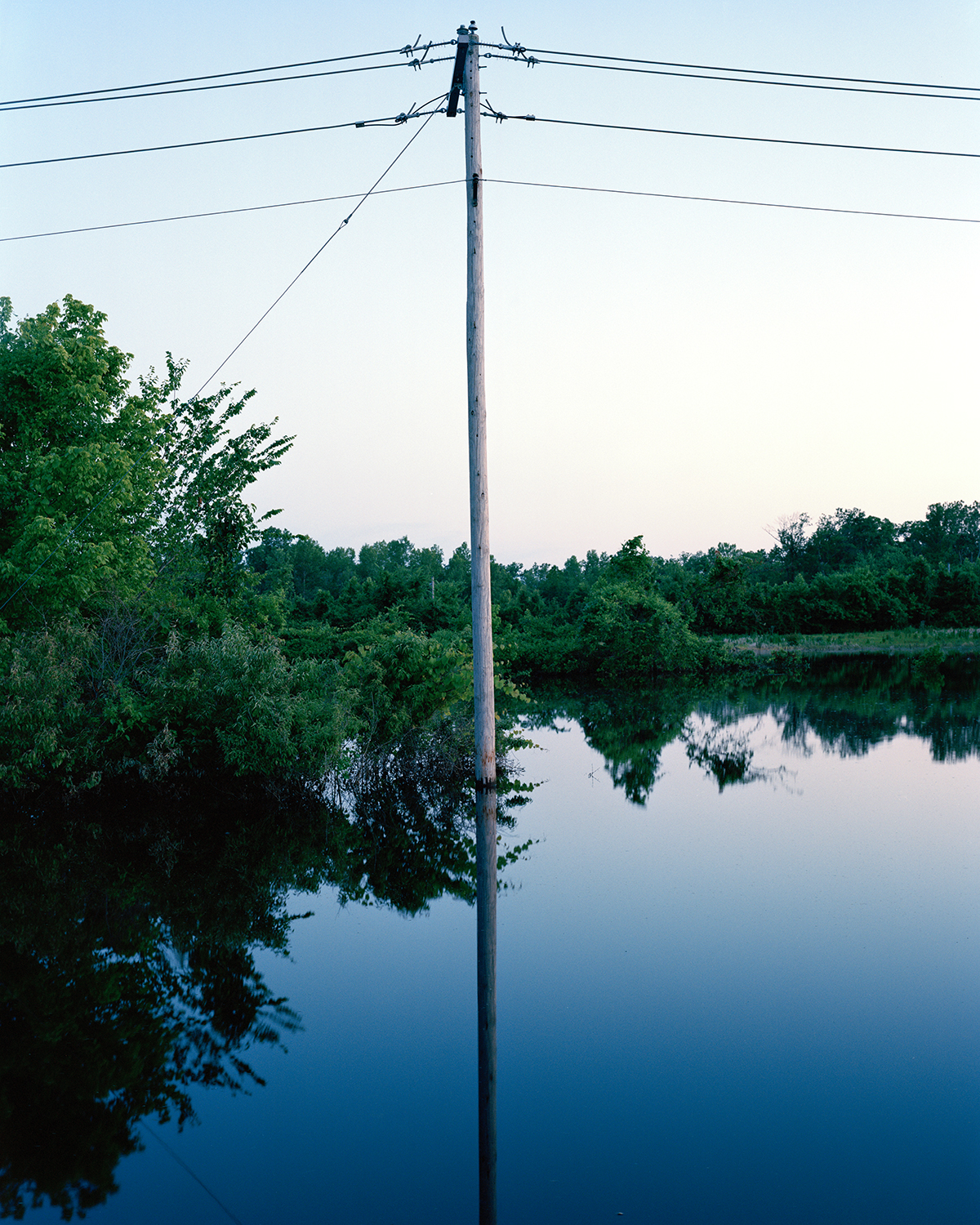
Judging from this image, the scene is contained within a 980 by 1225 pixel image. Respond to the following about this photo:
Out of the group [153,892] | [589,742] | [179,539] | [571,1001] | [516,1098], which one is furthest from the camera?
[179,539]

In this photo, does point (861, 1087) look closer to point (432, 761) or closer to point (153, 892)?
point (153, 892)

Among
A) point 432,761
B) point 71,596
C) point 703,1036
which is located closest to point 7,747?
point 71,596

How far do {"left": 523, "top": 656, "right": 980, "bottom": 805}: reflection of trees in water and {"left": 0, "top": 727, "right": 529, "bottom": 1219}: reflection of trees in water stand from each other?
3863 mm

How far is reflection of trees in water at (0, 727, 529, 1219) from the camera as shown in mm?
4543

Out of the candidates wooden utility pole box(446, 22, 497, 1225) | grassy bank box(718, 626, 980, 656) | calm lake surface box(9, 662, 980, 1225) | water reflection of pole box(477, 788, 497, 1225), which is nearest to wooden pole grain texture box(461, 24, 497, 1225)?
wooden utility pole box(446, 22, 497, 1225)

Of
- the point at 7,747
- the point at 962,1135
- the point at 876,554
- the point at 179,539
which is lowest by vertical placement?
the point at 962,1135

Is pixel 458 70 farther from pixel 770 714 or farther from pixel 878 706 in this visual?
pixel 878 706

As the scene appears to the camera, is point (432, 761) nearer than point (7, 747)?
No

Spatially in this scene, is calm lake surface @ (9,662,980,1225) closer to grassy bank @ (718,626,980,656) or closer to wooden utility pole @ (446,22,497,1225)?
wooden utility pole @ (446,22,497,1225)

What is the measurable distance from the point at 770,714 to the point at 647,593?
15.7 metres

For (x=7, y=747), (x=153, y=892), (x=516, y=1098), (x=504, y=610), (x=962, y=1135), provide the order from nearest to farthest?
(x=962, y=1135) < (x=516, y=1098) < (x=153, y=892) < (x=7, y=747) < (x=504, y=610)

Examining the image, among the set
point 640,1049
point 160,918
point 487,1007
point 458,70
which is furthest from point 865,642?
point 640,1049

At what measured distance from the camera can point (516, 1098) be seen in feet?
15.0

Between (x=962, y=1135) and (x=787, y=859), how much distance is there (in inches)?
188
